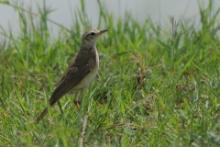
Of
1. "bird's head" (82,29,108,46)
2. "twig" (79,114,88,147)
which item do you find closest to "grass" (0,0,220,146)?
"twig" (79,114,88,147)

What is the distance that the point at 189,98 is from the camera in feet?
28.2

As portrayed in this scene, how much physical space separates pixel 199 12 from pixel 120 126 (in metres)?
3.16

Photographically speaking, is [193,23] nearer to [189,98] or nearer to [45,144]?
[189,98]

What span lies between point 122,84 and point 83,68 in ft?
2.19

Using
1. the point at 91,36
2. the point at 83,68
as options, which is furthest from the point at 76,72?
the point at 91,36

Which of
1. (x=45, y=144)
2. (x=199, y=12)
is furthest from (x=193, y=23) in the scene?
(x=45, y=144)

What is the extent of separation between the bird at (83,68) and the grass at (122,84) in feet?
0.38

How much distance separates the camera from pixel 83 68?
9688mm

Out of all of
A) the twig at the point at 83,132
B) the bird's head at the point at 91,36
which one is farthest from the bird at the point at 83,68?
the twig at the point at 83,132

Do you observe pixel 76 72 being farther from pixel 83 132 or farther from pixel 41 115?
pixel 83 132

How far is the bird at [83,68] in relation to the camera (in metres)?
9.29

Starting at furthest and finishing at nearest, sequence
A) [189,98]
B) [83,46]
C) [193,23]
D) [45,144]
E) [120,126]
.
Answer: [193,23]
[83,46]
[189,98]
[120,126]
[45,144]

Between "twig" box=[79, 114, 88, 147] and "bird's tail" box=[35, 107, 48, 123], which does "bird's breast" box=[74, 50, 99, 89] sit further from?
"twig" box=[79, 114, 88, 147]

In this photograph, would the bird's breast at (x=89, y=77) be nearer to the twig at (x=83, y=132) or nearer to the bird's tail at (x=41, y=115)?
the bird's tail at (x=41, y=115)
